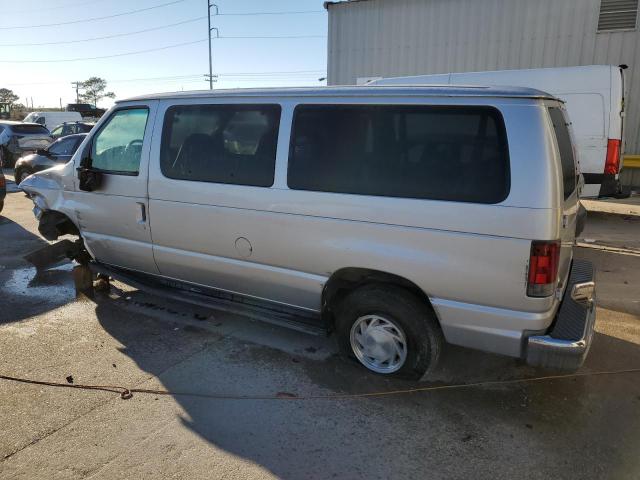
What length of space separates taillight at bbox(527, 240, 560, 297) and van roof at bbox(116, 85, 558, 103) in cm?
87

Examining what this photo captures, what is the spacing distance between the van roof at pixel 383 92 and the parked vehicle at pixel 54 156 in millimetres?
5377

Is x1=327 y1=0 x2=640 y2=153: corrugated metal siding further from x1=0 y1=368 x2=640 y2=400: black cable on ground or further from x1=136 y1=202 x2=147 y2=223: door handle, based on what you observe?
x1=136 y1=202 x2=147 y2=223: door handle

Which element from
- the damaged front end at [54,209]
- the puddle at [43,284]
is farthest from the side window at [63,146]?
the damaged front end at [54,209]

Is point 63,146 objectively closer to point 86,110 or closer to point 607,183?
point 607,183

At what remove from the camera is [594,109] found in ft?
28.3

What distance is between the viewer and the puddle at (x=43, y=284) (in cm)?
537

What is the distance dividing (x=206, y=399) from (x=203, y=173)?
5.80 ft

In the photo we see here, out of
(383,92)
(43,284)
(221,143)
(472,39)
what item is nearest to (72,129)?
(472,39)

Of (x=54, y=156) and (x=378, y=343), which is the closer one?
(x=378, y=343)

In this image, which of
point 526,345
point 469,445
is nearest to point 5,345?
point 469,445

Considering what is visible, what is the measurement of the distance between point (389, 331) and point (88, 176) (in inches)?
126

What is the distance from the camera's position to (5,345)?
4145 millimetres

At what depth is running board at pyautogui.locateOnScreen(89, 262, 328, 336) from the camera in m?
3.83

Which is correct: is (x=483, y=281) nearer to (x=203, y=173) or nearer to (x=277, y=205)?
(x=277, y=205)
